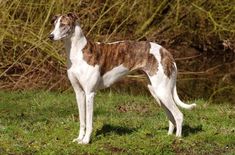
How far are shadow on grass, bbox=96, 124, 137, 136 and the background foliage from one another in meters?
5.08

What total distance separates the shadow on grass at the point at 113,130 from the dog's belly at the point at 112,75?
67cm

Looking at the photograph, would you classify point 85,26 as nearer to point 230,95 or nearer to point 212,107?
point 230,95

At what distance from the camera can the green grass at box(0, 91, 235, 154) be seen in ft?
23.5

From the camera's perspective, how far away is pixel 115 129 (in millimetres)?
8102

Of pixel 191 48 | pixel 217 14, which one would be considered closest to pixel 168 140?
pixel 217 14

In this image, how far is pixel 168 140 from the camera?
7445mm

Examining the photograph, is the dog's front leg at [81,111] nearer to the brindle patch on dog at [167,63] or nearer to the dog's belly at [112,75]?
the dog's belly at [112,75]

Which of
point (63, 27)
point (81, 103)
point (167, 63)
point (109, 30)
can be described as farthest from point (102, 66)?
point (109, 30)

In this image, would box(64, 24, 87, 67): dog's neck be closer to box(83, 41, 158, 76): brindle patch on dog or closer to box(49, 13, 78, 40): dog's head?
box(49, 13, 78, 40): dog's head

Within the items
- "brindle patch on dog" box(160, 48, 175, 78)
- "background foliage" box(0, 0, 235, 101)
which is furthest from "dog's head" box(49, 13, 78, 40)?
"background foliage" box(0, 0, 235, 101)

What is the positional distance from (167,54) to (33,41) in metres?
6.36

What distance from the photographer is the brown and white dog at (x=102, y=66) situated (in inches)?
286

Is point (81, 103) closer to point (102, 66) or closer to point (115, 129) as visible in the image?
point (102, 66)

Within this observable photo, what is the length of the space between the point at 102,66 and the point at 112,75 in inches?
7.1
